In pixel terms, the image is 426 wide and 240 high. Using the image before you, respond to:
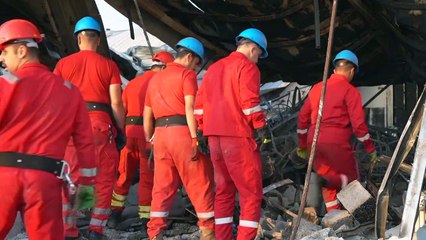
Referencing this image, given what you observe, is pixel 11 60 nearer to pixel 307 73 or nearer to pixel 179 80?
pixel 179 80

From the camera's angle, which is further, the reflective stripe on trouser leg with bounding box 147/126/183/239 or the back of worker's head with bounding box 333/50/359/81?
the back of worker's head with bounding box 333/50/359/81

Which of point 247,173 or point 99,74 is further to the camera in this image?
point 99,74

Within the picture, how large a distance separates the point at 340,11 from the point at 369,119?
5940mm

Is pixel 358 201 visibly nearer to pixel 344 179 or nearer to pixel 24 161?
pixel 344 179

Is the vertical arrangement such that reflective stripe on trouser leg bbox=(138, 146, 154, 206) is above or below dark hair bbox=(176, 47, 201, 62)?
below

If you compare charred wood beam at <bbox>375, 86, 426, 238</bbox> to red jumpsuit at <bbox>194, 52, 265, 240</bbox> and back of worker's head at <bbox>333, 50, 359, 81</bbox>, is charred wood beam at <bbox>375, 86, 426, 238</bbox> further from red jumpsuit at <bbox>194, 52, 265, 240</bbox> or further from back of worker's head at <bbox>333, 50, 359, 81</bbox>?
back of worker's head at <bbox>333, 50, 359, 81</bbox>

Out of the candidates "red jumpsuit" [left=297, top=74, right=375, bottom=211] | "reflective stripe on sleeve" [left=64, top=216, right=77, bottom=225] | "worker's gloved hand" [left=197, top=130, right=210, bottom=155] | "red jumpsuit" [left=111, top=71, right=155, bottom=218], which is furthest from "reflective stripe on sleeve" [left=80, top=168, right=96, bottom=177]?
"red jumpsuit" [left=297, top=74, right=375, bottom=211]

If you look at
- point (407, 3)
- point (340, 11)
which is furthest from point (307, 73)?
point (407, 3)

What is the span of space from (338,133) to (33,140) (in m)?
3.50

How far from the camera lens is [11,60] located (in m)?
4.09

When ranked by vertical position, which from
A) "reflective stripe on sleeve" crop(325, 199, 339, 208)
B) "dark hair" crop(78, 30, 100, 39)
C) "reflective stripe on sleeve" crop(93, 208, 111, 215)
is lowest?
"reflective stripe on sleeve" crop(325, 199, 339, 208)

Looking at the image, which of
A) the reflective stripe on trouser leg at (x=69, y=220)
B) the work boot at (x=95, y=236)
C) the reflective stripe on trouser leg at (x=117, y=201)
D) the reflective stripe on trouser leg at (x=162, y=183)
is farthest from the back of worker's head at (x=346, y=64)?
the reflective stripe on trouser leg at (x=69, y=220)

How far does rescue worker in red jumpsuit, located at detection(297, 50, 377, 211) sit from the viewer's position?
6527mm

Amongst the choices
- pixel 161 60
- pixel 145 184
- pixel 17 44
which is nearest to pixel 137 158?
pixel 145 184
